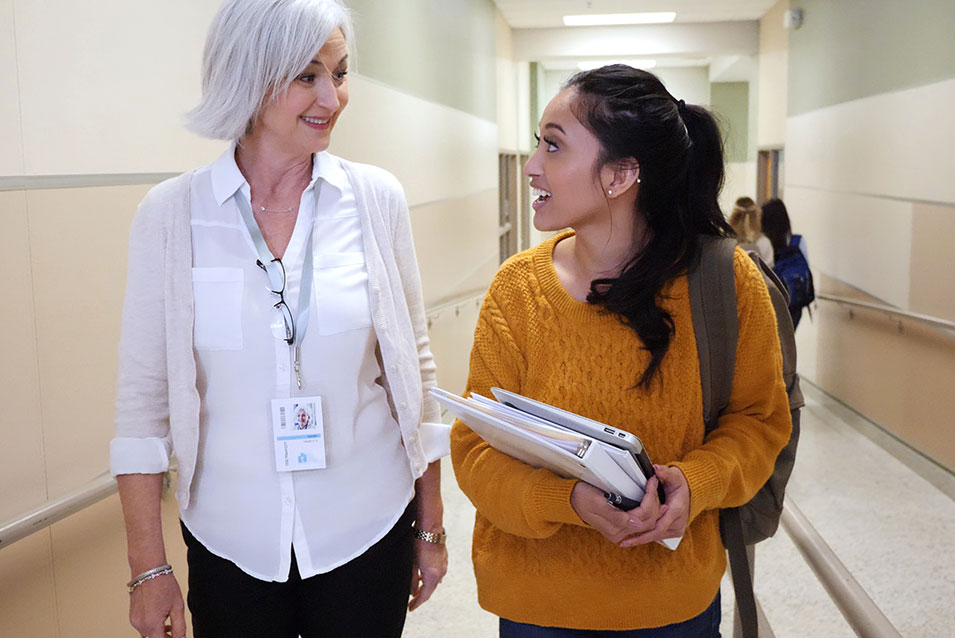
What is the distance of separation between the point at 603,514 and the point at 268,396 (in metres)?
0.64

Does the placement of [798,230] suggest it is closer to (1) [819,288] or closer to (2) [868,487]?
(1) [819,288]

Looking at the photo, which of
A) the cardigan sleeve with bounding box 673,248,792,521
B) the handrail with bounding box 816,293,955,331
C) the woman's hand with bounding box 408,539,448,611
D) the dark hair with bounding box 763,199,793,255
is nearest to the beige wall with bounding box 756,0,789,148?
the dark hair with bounding box 763,199,793,255

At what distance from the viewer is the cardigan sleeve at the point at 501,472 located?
1592 millimetres

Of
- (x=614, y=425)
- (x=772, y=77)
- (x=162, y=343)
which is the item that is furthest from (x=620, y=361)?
(x=772, y=77)

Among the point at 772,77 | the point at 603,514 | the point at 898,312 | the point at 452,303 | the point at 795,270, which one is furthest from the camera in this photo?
the point at 772,77

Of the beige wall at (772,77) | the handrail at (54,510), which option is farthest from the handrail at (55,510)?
the beige wall at (772,77)

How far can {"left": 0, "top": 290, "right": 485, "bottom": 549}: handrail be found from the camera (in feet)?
7.01

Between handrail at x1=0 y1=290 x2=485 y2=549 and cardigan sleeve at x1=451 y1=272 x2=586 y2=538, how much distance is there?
1.09 metres

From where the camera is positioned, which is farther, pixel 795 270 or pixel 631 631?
pixel 795 270

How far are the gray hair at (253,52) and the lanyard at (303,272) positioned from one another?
0.49 feet

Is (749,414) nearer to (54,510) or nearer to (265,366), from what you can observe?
(265,366)

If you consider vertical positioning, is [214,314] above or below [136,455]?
above

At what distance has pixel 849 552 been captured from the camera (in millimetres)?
4754

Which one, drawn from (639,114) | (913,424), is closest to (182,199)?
(639,114)
